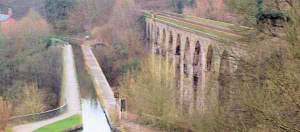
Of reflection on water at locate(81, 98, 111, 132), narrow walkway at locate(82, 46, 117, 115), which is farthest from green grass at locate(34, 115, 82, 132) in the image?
narrow walkway at locate(82, 46, 117, 115)

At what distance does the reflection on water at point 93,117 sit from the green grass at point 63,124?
1.60 ft

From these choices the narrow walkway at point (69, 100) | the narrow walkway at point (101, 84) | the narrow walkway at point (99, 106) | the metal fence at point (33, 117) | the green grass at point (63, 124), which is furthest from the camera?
the narrow walkway at point (101, 84)

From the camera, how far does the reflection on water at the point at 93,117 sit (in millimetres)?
15967

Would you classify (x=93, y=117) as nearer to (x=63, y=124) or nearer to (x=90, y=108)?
(x=90, y=108)

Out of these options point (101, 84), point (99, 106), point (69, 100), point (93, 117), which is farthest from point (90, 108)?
point (101, 84)

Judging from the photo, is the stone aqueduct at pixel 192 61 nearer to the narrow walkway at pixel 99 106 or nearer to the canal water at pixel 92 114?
the narrow walkway at pixel 99 106

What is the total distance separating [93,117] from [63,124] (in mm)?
2638

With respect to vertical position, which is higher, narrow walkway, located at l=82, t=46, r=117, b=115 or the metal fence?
narrow walkway, located at l=82, t=46, r=117, b=115

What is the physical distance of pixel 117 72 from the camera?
98.1 ft

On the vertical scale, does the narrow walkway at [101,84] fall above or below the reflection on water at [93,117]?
above

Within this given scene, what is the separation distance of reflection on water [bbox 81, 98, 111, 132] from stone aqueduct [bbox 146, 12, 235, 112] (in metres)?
3.63

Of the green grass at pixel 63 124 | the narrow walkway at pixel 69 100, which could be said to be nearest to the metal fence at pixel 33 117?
the narrow walkway at pixel 69 100

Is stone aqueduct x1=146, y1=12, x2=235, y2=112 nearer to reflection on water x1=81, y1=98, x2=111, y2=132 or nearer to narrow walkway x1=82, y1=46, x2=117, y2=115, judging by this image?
narrow walkway x1=82, y1=46, x2=117, y2=115

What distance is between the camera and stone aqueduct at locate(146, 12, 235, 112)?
→ 47.7 feet
